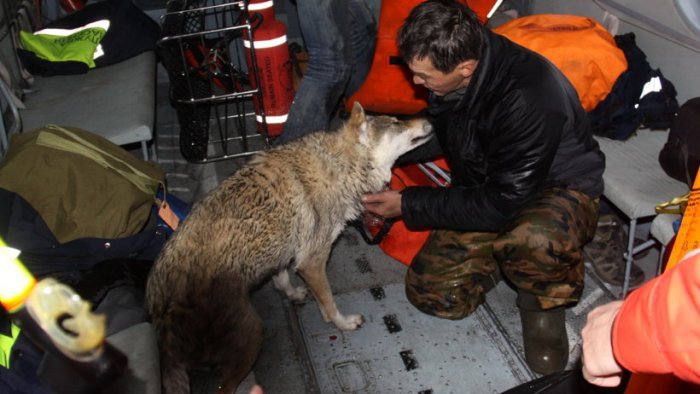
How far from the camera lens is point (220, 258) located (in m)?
2.75

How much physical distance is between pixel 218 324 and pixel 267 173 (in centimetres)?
81

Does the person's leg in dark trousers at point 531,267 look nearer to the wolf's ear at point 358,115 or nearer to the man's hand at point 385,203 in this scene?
the man's hand at point 385,203

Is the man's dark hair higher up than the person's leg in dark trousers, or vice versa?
the man's dark hair

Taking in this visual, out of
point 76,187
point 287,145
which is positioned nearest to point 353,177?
point 287,145

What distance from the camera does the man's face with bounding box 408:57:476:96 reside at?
2760 mm

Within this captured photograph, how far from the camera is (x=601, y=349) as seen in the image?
1348 millimetres

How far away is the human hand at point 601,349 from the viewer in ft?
4.36

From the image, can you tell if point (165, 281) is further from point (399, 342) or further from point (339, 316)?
point (399, 342)

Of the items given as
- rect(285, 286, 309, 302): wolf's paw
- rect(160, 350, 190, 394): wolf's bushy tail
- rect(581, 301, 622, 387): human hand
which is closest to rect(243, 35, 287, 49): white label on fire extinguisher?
rect(285, 286, 309, 302): wolf's paw

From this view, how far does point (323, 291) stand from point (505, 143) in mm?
1261

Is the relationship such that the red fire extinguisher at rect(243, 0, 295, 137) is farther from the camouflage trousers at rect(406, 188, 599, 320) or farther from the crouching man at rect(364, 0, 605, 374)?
the camouflage trousers at rect(406, 188, 599, 320)

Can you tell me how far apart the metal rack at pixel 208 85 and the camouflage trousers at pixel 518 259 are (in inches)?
84.8

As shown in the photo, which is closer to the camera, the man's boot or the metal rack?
the man's boot

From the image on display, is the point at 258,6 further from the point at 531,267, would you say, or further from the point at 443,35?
the point at 531,267
